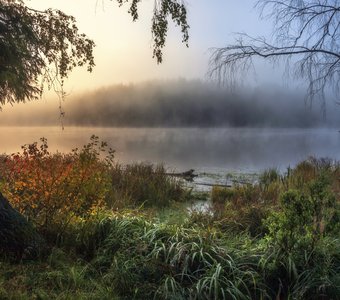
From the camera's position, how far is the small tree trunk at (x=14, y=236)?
17.2ft

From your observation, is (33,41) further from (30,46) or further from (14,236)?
(14,236)

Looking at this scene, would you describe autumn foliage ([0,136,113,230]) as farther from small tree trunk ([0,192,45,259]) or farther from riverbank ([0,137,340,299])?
small tree trunk ([0,192,45,259])

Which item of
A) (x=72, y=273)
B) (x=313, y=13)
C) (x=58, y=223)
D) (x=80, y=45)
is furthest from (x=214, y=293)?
(x=313, y=13)

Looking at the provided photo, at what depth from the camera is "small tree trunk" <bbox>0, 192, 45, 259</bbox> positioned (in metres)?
5.25

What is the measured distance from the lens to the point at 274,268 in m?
4.82

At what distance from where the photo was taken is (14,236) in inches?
208

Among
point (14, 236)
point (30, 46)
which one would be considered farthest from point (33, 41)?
point (14, 236)

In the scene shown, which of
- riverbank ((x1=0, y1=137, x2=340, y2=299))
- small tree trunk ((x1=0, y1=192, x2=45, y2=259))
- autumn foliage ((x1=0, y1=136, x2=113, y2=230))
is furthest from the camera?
autumn foliage ((x1=0, y1=136, x2=113, y2=230))

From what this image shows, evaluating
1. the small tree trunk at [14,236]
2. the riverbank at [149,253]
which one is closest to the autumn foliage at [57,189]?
the riverbank at [149,253]

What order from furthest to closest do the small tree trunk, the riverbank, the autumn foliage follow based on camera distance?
the autumn foliage
the small tree trunk
the riverbank

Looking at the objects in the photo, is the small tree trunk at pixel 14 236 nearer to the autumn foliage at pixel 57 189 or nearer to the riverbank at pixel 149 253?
the riverbank at pixel 149 253

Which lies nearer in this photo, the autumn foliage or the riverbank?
the riverbank

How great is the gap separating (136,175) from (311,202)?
950 centimetres

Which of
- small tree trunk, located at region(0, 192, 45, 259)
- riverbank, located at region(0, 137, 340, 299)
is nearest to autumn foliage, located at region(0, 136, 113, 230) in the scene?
riverbank, located at region(0, 137, 340, 299)
